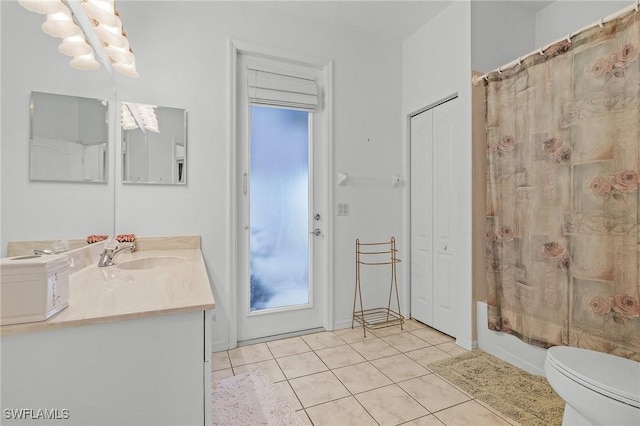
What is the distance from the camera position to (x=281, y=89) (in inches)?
103

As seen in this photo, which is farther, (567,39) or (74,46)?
(567,39)

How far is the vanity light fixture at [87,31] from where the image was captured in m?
1.26

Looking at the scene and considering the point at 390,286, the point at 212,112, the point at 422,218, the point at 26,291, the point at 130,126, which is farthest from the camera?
the point at 390,286

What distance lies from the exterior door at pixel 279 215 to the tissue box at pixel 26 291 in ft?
5.72

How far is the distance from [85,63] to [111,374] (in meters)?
1.48

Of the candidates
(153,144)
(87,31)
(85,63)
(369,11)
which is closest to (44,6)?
(85,63)

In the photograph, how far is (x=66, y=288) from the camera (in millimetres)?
928

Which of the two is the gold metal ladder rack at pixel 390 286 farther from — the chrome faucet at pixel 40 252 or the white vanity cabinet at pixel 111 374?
the chrome faucet at pixel 40 252

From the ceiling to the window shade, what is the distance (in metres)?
0.50

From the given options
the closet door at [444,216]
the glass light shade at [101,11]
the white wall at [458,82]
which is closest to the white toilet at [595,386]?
the white wall at [458,82]

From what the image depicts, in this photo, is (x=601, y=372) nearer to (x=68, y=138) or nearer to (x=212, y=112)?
(x=68, y=138)

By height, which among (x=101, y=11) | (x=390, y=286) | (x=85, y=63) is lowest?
(x=390, y=286)

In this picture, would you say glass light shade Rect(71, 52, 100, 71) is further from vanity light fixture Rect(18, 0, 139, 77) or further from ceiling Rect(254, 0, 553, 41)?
ceiling Rect(254, 0, 553, 41)

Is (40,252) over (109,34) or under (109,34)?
under
